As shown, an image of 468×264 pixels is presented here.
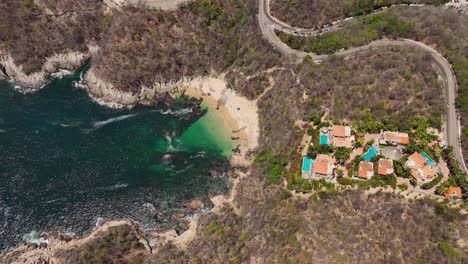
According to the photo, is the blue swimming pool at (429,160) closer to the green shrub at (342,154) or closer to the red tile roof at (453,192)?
the red tile roof at (453,192)

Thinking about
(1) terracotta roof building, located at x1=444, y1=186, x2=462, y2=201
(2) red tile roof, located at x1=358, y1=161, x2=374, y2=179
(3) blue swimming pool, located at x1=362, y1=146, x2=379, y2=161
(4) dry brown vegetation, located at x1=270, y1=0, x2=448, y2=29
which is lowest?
(1) terracotta roof building, located at x1=444, y1=186, x2=462, y2=201

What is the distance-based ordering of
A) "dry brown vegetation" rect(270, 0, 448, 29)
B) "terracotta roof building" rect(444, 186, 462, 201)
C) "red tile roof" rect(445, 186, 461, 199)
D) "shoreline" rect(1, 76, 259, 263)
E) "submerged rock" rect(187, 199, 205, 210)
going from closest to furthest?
"terracotta roof building" rect(444, 186, 462, 201) < "red tile roof" rect(445, 186, 461, 199) < "shoreline" rect(1, 76, 259, 263) < "submerged rock" rect(187, 199, 205, 210) < "dry brown vegetation" rect(270, 0, 448, 29)

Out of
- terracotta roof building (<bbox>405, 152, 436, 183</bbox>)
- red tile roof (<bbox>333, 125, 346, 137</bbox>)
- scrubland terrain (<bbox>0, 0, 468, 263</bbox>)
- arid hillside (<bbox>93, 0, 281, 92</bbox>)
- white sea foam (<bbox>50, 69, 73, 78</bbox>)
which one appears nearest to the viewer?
scrubland terrain (<bbox>0, 0, 468, 263</bbox>)

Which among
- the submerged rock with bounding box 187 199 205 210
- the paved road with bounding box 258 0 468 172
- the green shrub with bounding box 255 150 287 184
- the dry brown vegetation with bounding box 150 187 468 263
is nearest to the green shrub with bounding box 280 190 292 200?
the dry brown vegetation with bounding box 150 187 468 263

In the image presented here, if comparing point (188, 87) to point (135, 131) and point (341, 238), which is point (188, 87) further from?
point (341, 238)

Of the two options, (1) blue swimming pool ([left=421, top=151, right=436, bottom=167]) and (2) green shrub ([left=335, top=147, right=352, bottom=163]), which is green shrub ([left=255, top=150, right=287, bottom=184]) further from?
(1) blue swimming pool ([left=421, top=151, right=436, bottom=167])
